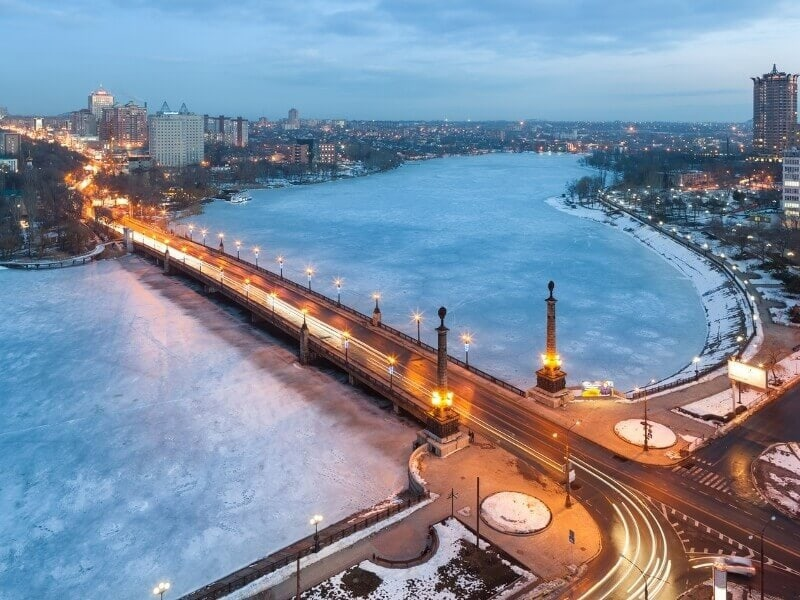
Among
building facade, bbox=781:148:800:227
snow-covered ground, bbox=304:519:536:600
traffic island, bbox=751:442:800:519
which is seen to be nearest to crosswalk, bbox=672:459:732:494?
traffic island, bbox=751:442:800:519

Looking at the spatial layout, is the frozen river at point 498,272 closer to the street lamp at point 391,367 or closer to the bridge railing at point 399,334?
the bridge railing at point 399,334

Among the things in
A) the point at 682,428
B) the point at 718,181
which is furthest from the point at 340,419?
the point at 718,181

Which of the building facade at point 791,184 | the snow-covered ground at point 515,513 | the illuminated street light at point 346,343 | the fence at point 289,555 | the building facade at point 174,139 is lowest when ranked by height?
the fence at point 289,555

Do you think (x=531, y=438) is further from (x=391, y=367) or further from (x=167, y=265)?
(x=167, y=265)

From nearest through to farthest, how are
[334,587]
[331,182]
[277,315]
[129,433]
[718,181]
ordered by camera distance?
[334,587], [129,433], [277,315], [718,181], [331,182]

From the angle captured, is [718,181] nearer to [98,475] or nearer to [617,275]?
[617,275]

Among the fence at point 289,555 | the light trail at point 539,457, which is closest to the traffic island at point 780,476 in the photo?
the light trail at point 539,457
